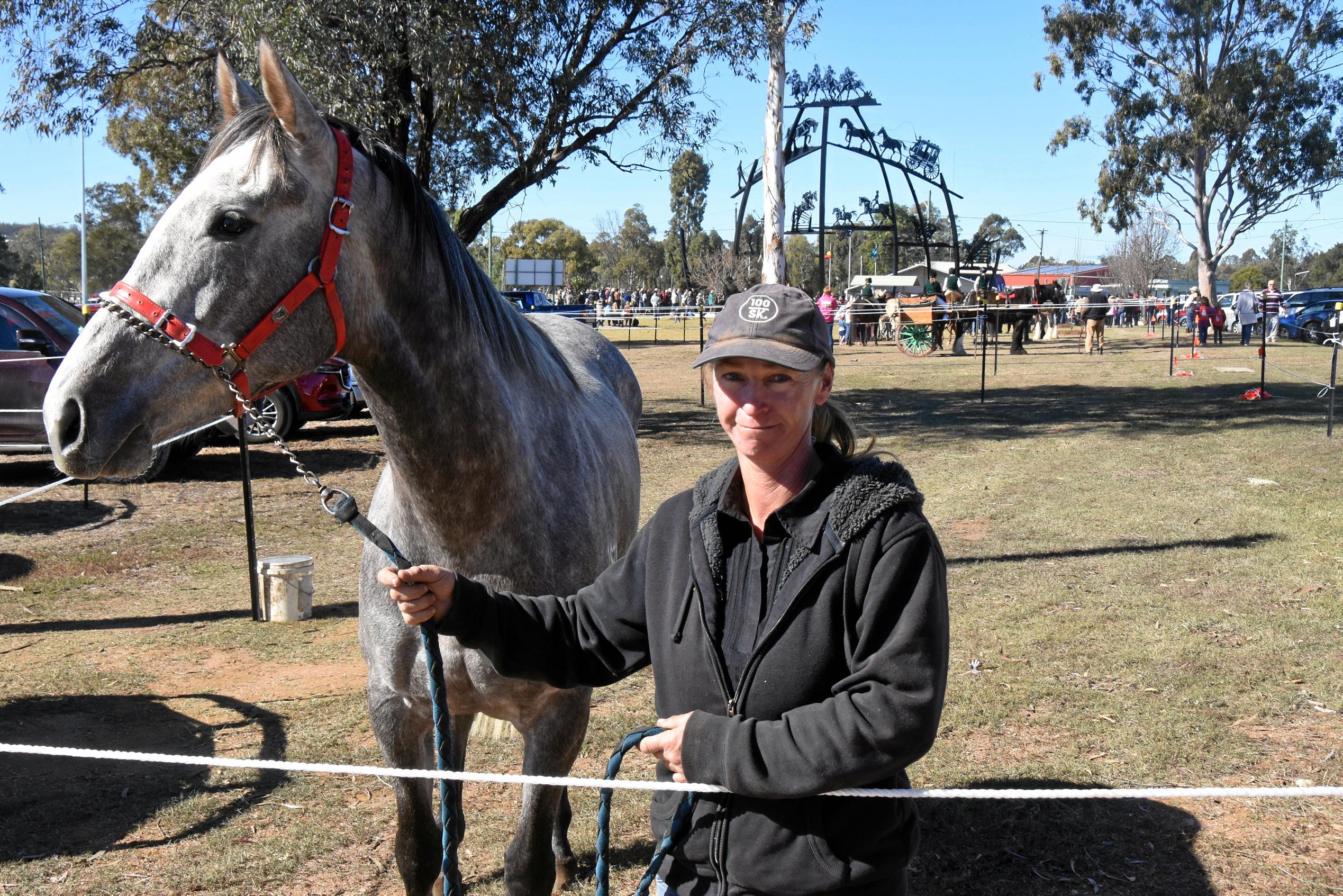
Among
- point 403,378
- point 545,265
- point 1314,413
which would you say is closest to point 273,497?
point 403,378

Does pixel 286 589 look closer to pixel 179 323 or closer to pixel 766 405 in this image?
pixel 179 323

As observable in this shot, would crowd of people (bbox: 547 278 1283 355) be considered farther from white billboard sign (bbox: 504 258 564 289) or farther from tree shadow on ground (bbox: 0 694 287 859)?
tree shadow on ground (bbox: 0 694 287 859)

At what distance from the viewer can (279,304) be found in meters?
2.04

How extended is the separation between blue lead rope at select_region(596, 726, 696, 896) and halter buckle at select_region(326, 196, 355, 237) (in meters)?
1.22

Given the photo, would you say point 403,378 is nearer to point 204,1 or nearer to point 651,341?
point 204,1

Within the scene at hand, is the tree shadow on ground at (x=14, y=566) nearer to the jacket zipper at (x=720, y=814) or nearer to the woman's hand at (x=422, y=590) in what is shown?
the woman's hand at (x=422, y=590)

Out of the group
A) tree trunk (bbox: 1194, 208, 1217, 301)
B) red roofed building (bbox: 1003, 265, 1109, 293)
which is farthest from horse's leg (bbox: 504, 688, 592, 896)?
red roofed building (bbox: 1003, 265, 1109, 293)

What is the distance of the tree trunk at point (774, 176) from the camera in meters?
16.3

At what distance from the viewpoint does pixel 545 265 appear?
5303cm

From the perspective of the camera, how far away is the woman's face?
1758 millimetres

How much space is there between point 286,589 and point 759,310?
5249 mm


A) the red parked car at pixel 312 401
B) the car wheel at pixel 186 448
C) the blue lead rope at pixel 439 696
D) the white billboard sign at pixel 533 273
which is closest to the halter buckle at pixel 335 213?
the blue lead rope at pixel 439 696

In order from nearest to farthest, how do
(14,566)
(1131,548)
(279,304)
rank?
1. (279,304)
2. (14,566)
3. (1131,548)

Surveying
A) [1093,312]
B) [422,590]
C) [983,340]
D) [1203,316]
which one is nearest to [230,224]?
[422,590]
